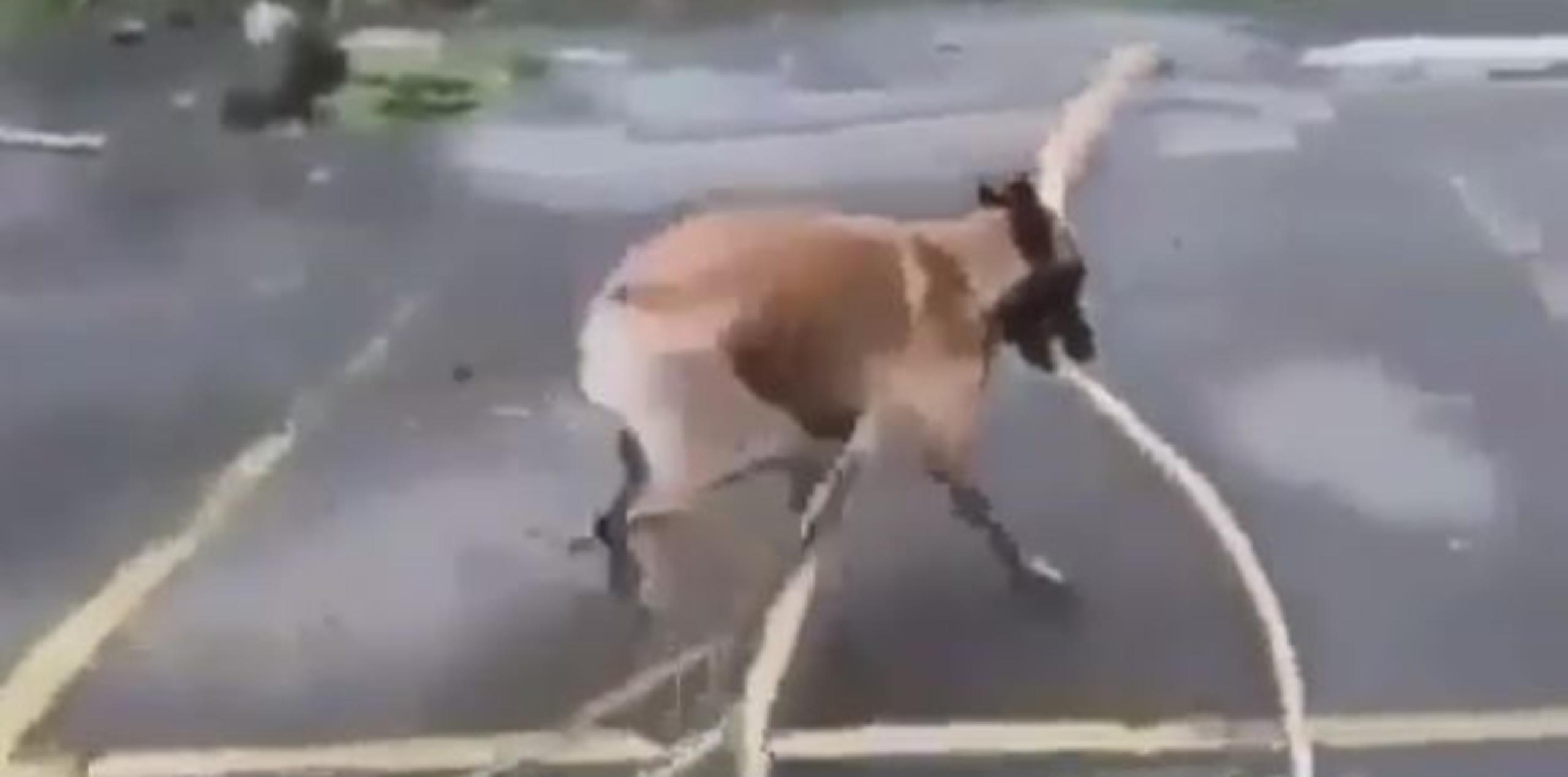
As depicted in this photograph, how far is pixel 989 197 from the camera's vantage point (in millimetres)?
700

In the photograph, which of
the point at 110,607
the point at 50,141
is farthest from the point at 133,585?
the point at 50,141

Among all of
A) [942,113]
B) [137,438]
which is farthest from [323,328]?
[942,113]

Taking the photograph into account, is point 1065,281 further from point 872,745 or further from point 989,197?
point 872,745

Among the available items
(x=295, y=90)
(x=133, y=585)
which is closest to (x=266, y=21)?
(x=295, y=90)

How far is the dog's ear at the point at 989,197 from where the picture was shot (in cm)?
70

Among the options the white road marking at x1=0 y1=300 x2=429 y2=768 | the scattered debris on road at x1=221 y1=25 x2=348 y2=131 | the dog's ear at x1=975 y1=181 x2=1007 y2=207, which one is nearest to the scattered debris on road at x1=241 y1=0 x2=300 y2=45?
the scattered debris on road at x1=221 y1=25 x2=348 y2=131

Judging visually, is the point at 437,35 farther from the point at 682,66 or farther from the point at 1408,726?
the point at 1408,726

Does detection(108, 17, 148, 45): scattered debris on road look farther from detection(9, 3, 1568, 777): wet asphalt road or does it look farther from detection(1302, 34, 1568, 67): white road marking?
detection(1302, 34, 1568, 67): white road marking

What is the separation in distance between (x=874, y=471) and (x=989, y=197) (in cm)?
9

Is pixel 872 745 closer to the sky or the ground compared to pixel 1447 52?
closer to the ground

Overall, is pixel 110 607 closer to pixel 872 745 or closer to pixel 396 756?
pixel 396 756

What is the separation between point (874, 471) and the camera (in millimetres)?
660

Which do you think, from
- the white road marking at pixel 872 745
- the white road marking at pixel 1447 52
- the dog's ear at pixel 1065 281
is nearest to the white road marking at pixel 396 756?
the white road marking at pixel 872 745

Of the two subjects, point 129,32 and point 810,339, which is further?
point 129,32
